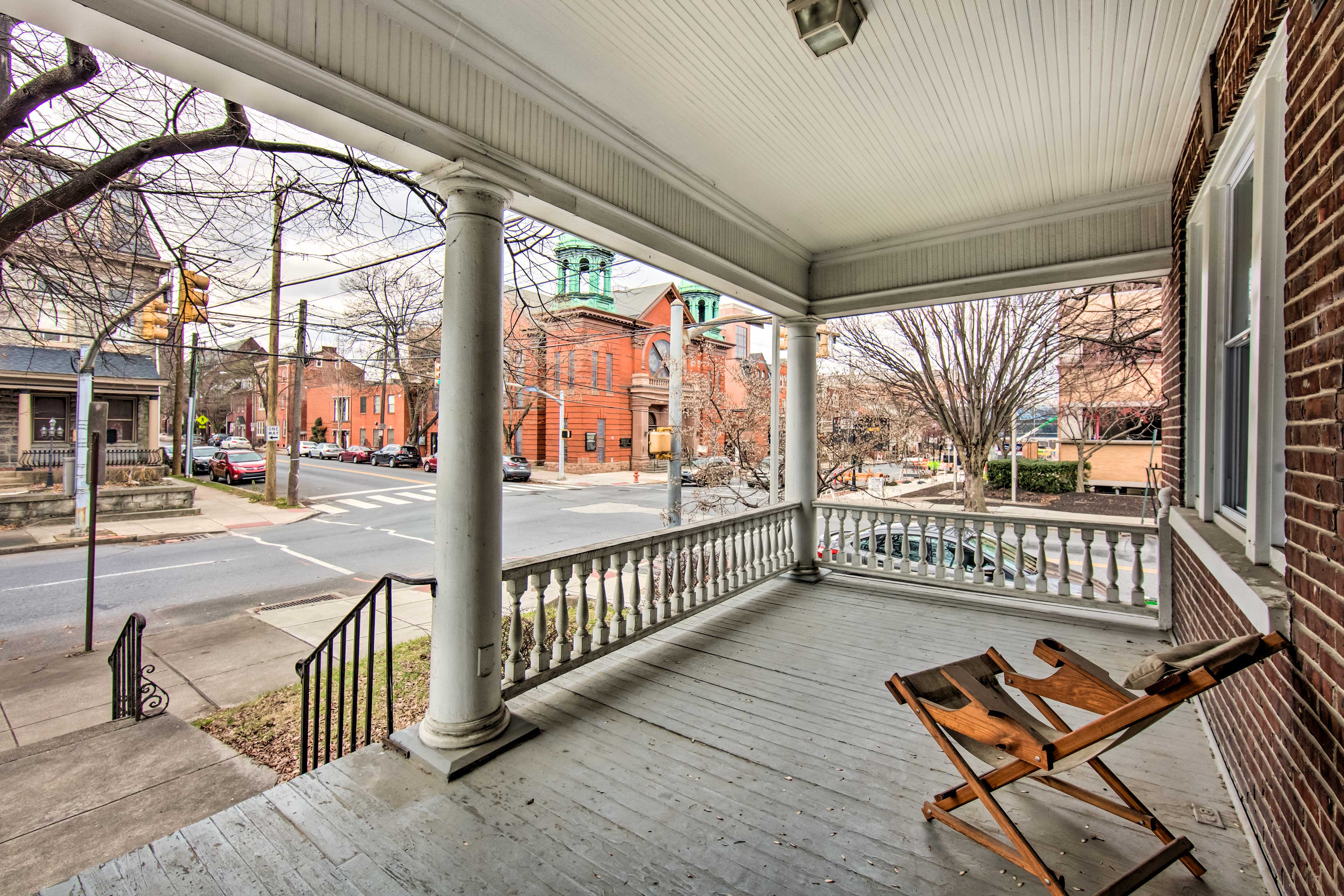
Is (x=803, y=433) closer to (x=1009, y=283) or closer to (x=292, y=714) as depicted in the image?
(x=1009, y=283)

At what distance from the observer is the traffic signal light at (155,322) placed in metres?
7.62

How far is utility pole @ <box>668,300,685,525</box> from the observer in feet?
22.8

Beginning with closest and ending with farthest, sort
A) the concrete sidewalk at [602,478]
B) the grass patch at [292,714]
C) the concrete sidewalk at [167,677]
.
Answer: the grass patch at [292,714], the concrete sidewalk at [167,677], the concrete sidewalk at [602,478]

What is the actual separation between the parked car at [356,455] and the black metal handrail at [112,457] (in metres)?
11.9

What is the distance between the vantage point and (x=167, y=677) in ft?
16.6

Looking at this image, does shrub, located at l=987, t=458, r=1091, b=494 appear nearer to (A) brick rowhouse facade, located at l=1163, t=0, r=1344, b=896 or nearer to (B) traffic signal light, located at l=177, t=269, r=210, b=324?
(A) brick rowhouse facade, located at l=1163, t=0, r=1344, b=896

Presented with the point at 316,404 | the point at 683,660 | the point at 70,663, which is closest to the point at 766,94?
the point at 683,660

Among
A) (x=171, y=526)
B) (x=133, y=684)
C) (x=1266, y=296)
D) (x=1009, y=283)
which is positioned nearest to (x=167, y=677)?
(x=133, y=684)

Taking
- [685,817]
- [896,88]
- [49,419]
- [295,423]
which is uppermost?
[896,88]

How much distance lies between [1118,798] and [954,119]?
10.9 feet

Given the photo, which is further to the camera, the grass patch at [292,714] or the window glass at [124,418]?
the window glass at [124,418]

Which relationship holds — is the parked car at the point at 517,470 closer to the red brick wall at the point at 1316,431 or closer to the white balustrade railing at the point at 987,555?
the white balustrade railing at the point at 987,555

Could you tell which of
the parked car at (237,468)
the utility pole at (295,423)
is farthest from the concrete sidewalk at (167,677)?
the parked car at (237,468)

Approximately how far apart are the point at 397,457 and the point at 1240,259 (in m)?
30.5
